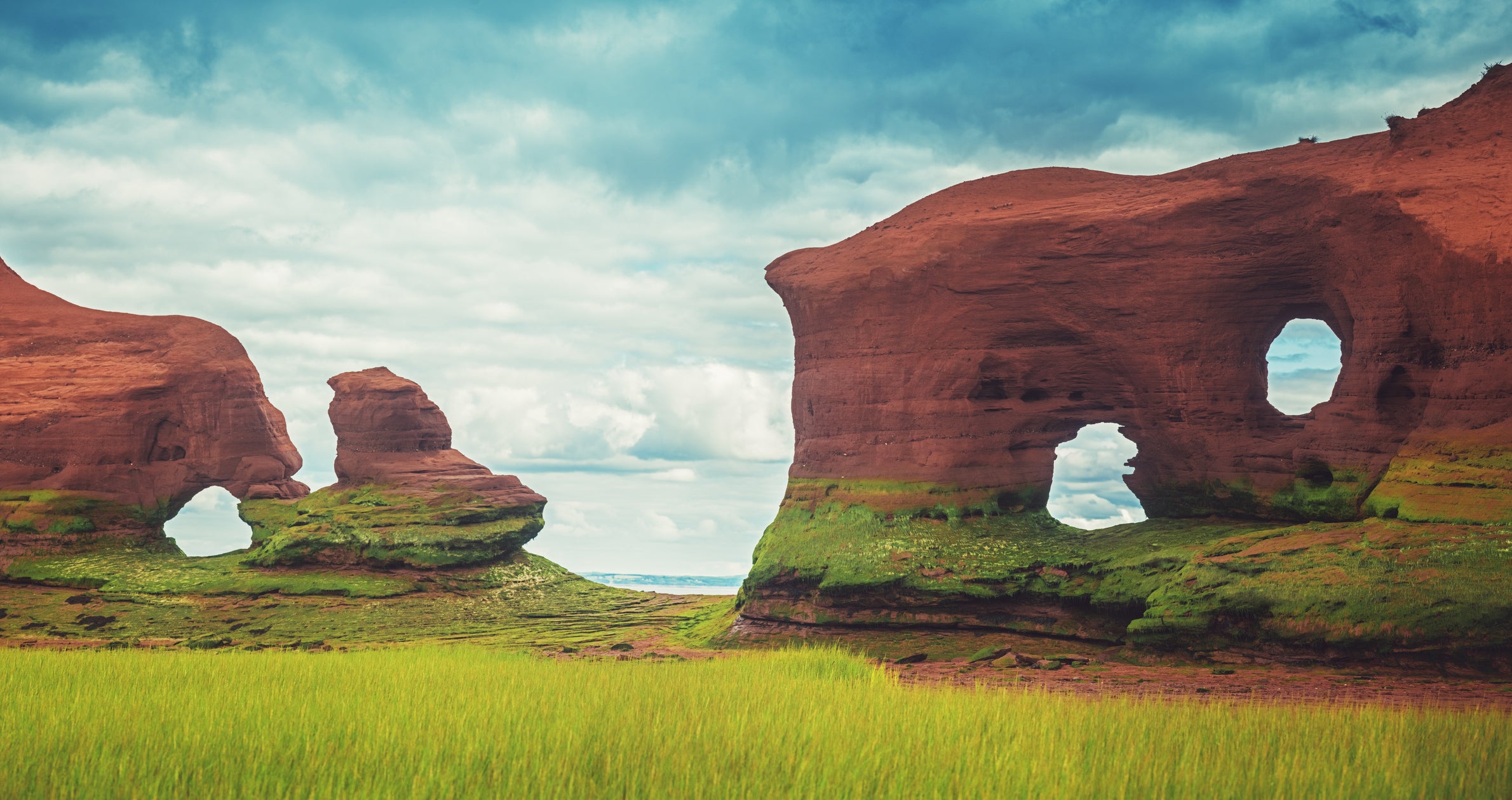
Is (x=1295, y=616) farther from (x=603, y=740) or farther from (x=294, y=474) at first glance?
(x=294, y=474)

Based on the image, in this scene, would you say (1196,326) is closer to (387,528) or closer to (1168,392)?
(1168,392)

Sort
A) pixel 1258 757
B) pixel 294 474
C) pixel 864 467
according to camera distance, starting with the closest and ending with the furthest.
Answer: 1. pixel 1258 757
2. pixel 864 467
3. pixel 294 474

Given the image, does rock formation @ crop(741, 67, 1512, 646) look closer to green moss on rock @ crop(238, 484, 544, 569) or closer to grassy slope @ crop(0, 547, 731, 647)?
grassy slope @ crop(0, 547, 731, 647)

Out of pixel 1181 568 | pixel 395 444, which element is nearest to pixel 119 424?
pixel 395 444

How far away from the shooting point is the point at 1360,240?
22719 millimetres

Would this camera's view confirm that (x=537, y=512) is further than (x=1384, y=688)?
Yes

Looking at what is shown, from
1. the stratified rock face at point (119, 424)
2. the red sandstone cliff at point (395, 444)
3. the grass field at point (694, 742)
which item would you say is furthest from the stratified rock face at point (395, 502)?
the grass field at point (694, 742)

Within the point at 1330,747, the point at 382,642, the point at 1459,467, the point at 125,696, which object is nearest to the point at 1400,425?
the point at 1459,467

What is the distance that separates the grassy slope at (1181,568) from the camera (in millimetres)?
18344

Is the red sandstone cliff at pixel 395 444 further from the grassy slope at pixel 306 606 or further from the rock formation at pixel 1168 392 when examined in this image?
the rock formation at pixel 1168 392

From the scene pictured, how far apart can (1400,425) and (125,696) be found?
23885 millimetres

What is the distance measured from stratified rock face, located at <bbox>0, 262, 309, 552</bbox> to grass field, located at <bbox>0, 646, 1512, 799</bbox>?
29.6m

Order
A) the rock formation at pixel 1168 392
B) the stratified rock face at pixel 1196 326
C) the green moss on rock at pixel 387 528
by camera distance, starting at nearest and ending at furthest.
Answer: the rock formation at pixel 1168 392, the stratified rock face at pixel 1196 326, the green moss on rock at pixel 387 528

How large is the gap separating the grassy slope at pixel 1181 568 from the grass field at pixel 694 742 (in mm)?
5512
